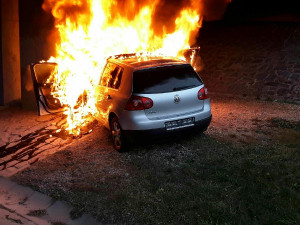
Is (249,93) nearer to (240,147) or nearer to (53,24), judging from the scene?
(240,147)

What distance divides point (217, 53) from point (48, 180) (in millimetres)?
11147

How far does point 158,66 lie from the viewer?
6.81 metres

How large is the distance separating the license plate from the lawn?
20.5 inches

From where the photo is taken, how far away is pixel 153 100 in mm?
6438

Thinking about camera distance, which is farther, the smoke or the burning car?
the smoke

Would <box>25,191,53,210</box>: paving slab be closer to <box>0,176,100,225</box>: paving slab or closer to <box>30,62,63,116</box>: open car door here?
<box>0,176,100,225</box>: paving slab

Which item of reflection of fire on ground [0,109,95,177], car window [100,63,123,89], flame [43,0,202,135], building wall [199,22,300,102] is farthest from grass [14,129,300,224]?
building wall [199,22,300,102]

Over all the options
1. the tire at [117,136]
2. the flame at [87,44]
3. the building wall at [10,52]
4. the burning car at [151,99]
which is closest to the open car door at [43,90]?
the flame at [87,44]

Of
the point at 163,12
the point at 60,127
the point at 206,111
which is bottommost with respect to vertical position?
the point at 60,127

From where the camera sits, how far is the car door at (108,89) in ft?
23.4

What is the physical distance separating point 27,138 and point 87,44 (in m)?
3.89

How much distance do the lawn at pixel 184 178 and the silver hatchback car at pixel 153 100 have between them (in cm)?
52

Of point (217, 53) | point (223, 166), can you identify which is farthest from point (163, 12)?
point (223, 166)

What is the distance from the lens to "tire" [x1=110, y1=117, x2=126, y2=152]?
22.6 feet
